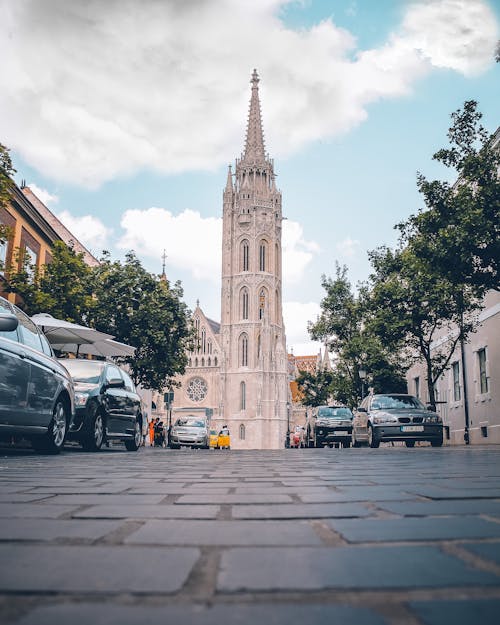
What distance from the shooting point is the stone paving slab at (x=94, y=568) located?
1755mm

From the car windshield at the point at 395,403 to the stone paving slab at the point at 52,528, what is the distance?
18.5 metres

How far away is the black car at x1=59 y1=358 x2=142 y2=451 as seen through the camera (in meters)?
12.9

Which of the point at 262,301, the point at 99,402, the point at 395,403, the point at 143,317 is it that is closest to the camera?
the point at 99,402

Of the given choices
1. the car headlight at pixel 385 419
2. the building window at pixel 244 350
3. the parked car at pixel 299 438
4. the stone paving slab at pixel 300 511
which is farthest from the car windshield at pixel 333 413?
the building window at pixel 244 350

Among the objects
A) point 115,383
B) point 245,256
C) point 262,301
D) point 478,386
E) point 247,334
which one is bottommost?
point 115,383

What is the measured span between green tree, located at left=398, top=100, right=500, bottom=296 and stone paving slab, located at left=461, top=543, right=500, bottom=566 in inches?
582

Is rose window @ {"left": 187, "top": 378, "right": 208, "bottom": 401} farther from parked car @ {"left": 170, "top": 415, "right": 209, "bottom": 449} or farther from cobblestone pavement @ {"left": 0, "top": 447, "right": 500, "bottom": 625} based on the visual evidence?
cobblestone pavement @ {"left": 0, "top": 447, "right": 500, "bottom": 625}

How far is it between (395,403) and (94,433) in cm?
1099

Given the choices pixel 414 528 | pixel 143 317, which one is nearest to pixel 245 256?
pixel 143 317

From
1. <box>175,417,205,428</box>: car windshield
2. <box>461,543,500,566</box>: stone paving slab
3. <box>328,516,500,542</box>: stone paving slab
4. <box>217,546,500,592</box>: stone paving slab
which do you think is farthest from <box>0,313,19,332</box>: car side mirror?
<box>175,417,205,428</box>: car windshield

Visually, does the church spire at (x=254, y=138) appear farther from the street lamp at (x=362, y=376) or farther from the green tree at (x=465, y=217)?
the green tree at (x=465, y=217)

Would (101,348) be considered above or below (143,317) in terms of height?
below

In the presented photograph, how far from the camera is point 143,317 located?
1183 inches

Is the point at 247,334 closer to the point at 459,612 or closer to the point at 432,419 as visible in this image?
the point at 432,419
